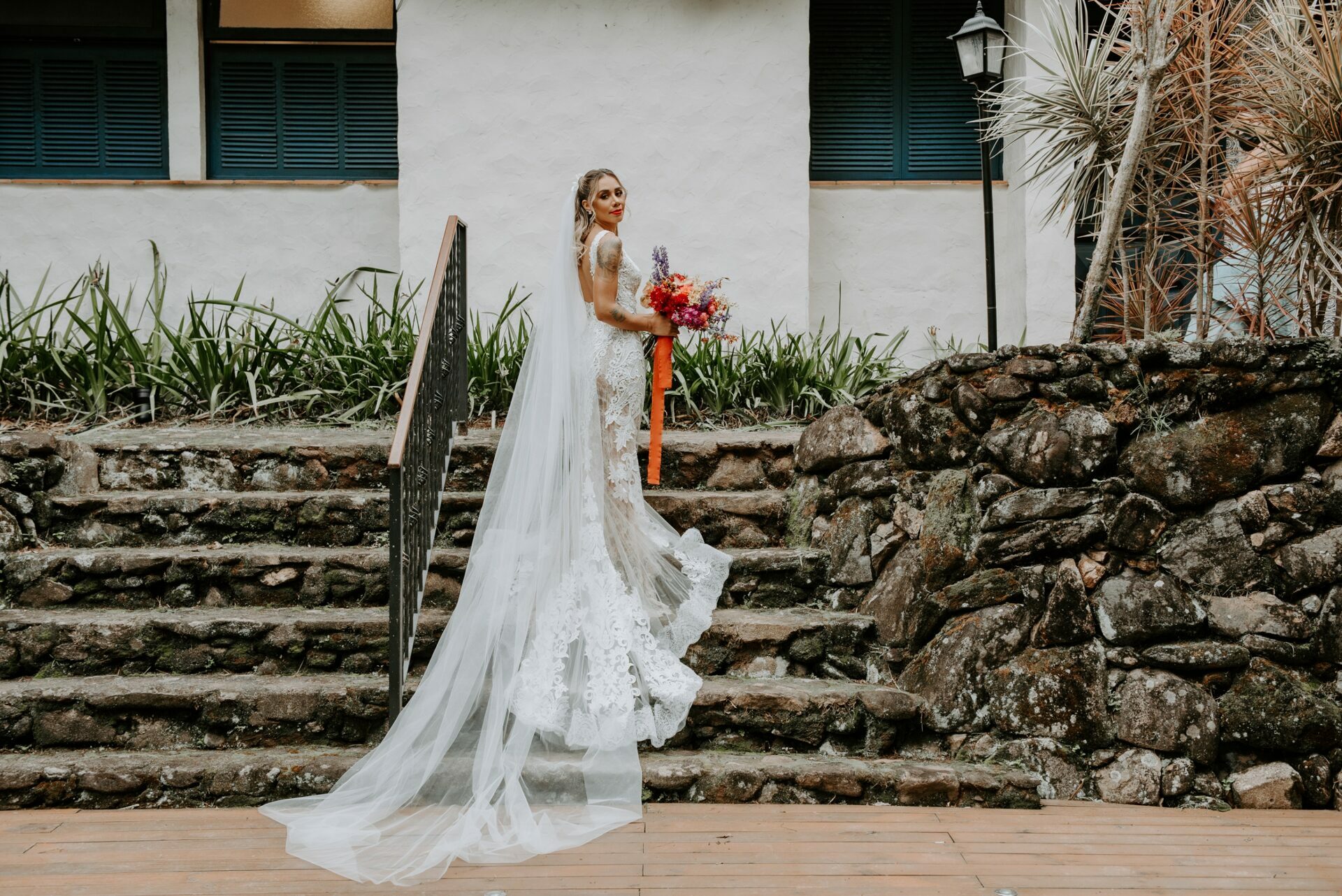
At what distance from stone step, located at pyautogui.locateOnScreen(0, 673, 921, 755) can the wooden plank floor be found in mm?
326

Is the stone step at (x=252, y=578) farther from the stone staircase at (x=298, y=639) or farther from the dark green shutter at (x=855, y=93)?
the dark green shutter at (x=855, y=93)

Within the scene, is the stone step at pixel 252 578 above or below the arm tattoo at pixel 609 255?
below

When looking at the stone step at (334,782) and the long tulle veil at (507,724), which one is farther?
the stone step at (334,782)

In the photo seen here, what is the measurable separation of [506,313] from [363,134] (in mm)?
2359

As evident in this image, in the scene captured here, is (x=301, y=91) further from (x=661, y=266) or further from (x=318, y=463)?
(x=661, y=266)

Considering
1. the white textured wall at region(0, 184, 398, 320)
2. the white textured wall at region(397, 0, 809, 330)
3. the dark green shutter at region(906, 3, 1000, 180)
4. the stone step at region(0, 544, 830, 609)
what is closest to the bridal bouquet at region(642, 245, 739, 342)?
the stone step at region(0, 544, 830, 609)

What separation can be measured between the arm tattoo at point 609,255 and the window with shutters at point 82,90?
4760mm

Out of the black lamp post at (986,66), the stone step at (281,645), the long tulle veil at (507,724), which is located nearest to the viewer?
the long tulle veil at (507,724)

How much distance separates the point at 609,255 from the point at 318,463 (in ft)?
6.12

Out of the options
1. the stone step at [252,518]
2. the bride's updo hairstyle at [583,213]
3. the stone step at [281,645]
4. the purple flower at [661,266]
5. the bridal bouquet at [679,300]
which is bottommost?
the stone step at [281,645]

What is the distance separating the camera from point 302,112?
7.44 metres

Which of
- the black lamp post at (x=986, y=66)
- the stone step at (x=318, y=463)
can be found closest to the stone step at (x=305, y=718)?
the stone step at (x=318, y=463)

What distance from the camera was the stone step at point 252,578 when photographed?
4355 mm

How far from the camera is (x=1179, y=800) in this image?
11.7 feet
